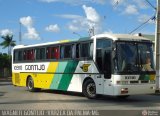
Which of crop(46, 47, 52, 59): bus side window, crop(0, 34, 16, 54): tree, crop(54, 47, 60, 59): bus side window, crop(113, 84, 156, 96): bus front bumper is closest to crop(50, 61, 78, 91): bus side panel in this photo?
crop(54, 47, 60, 59): bus side window

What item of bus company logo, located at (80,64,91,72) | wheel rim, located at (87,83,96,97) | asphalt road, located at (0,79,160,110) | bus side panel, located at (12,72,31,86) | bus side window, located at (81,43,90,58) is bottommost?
asphalt road, located at (0,79,160,110)

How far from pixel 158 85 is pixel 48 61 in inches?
276

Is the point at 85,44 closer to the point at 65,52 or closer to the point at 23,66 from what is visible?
the point at 65,52

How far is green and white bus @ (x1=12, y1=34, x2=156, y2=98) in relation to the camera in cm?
1908

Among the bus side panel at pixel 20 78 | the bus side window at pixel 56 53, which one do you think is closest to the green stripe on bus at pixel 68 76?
the bus side window at pixel 56 53

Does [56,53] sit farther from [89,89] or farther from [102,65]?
[102,65]

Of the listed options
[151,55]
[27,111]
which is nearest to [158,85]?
[151,55]

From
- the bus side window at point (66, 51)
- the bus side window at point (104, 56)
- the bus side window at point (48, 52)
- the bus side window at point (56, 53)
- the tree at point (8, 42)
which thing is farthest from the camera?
the tree at point (8, 42)

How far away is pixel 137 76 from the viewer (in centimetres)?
1930

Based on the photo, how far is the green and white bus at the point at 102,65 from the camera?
19080 millimetres

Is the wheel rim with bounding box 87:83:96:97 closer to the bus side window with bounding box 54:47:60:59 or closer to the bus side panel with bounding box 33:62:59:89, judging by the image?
the bus side panel with bounding box 33:62:59:89

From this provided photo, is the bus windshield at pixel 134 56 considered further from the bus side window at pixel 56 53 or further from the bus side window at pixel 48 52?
the bus side window at pixel 48 52

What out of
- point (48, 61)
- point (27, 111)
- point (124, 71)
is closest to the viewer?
point (27, 111)

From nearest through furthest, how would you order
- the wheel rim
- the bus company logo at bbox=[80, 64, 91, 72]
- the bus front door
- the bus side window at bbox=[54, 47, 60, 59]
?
the bus front door < the wheel rim < the bus company logo at bbox=[80, 64, 91, 72] < the bus side window at bbox=[54, 47, 60, 59]
